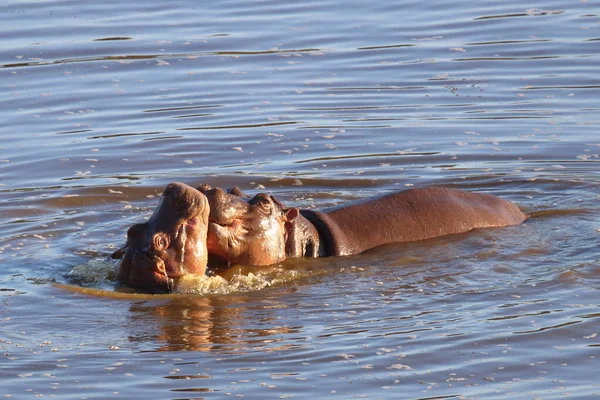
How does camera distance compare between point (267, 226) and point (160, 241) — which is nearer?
point (160, 241)

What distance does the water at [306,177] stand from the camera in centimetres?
672

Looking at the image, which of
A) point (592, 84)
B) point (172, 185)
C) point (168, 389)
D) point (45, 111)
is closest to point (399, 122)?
point (592, 84)

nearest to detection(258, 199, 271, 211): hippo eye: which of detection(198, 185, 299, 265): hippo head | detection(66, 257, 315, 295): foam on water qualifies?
detection(198, 185, 299, 265): hippo head

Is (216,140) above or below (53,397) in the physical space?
above

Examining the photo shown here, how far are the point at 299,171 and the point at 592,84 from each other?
164 inches

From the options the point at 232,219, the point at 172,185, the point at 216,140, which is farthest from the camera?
the point at 216,140

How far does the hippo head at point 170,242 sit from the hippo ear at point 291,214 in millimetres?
729

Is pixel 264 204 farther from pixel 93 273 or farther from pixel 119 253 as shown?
pixel 93 273

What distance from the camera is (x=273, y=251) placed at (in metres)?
8.45

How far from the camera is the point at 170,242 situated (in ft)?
25.3

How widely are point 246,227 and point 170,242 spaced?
0.70 metres

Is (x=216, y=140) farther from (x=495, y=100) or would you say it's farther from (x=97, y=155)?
(x=495, y=100)

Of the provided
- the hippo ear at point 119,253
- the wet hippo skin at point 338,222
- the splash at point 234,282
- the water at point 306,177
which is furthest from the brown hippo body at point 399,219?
the hippo ear at point 119,253

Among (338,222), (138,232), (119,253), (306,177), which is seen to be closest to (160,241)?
(138,232)
